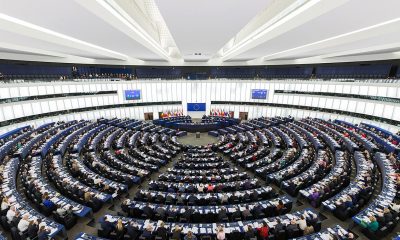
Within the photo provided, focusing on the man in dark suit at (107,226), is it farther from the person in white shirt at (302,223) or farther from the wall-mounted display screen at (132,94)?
the wall-mounted display screen at (132,94)

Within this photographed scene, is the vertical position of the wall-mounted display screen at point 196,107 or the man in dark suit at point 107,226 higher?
the wall-mounted display screen at point 196,107

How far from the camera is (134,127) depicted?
28953 mm

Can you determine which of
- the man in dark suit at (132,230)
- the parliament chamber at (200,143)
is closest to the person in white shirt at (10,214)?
the parliament chamber at (200,143)

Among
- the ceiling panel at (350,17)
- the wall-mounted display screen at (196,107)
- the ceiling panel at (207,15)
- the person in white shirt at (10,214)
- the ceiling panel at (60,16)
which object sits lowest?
the person in white shirt at (10,214)

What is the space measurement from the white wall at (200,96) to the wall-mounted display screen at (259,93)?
0.72 meters

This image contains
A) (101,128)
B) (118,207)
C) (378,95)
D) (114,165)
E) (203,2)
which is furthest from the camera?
(101,128)

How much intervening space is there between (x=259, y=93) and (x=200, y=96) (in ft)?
38.4

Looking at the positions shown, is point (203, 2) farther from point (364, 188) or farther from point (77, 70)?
point (77, 70)

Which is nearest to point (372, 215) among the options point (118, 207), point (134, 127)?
point (118, 207)

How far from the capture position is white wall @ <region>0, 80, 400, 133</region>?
24.8m

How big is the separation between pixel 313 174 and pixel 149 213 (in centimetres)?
1150

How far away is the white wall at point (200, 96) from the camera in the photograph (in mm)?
24766

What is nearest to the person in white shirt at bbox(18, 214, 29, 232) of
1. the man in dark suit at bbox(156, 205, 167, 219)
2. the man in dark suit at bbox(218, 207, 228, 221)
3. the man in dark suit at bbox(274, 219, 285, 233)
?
the man in dark suit at bbox(156, 205, 167, 219)

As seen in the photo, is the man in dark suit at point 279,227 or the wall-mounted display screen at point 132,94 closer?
the man in dark suit at point 279,227
